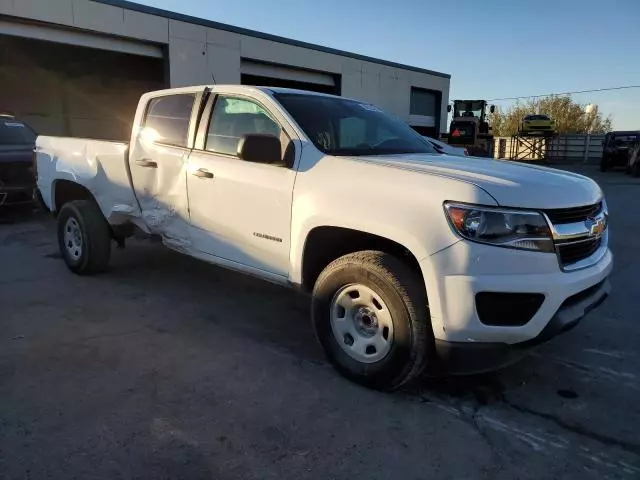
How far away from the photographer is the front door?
12.6 feet

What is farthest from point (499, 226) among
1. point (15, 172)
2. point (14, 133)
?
point (14, 133)

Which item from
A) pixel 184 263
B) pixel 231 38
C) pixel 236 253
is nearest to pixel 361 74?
pixel 231 38

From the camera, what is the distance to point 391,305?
319 centimetres

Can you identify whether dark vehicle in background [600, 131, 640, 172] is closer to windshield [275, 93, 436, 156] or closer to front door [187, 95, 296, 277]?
windshield [275, 93, 436, 156]

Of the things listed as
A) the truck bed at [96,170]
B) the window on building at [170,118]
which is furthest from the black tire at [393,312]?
the truck bed at [96,170]

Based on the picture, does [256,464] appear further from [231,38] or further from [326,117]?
[231,38]

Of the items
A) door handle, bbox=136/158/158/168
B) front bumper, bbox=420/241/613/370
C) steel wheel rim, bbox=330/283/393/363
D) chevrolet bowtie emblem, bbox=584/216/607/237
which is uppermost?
door handle, bbox=136/158/158/168

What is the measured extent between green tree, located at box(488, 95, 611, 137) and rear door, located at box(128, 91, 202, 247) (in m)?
55.6

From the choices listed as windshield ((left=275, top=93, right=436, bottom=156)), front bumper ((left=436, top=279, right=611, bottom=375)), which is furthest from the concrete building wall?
front bumper ((left=436, top=279, right=611, bottom=375))

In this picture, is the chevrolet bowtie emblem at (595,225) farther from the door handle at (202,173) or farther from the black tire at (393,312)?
the door handle at (202,173)

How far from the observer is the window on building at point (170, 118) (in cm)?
480

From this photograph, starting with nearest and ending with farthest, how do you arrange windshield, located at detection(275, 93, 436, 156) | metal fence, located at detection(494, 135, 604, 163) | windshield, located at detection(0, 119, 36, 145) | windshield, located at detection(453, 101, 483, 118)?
1. windshield, located at detection(275, 93, 436, 156)
2. windshield, located at detection(0, 119, 36, 145)
3. windshield, located at detection(453, 101, 483, 118)
4. metal fence, located at detection(494, 135, 604, 163)

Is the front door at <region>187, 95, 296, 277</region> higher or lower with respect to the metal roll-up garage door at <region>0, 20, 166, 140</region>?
lower

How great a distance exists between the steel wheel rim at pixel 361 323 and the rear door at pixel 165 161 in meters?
1.79
